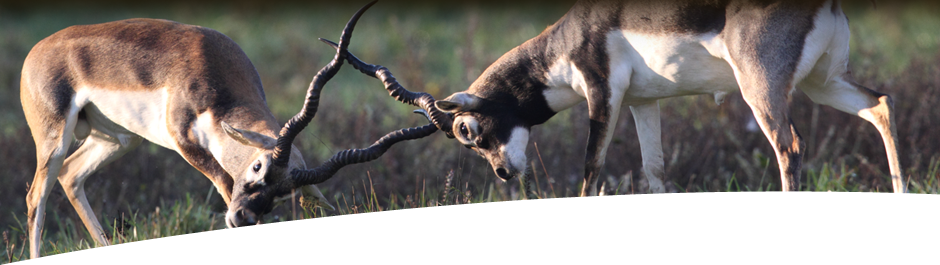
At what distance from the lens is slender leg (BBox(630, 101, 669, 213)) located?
4.96 meters

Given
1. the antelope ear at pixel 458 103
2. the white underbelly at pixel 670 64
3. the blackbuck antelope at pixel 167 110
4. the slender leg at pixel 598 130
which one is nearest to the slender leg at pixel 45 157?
the blackbuck antelope at pixel 167 110

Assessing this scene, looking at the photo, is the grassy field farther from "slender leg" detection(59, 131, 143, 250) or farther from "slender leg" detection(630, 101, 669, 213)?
"slender leg" detection(59, 131, 143, 250)

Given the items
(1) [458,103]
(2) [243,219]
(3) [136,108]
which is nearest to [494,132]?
(1) [458,103]

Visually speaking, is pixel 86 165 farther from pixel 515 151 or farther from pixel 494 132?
pixel 515 151

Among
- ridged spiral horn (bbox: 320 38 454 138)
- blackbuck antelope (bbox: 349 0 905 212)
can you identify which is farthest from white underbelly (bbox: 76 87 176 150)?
blackbuck antelope (bbox: 349 0 905 212)

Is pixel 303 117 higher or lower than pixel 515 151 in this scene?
higher

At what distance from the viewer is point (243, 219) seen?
4152 millimetres

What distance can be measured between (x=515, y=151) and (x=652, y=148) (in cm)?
92

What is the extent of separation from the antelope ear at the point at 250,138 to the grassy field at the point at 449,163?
482mm

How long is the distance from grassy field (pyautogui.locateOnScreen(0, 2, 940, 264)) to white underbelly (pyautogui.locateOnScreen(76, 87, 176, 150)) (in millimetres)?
583

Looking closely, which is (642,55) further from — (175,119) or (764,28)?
(175,119)

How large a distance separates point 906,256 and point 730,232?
76 centimetres

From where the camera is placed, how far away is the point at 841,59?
4.14m

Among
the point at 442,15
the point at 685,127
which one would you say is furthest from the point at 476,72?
the point at 685,127
